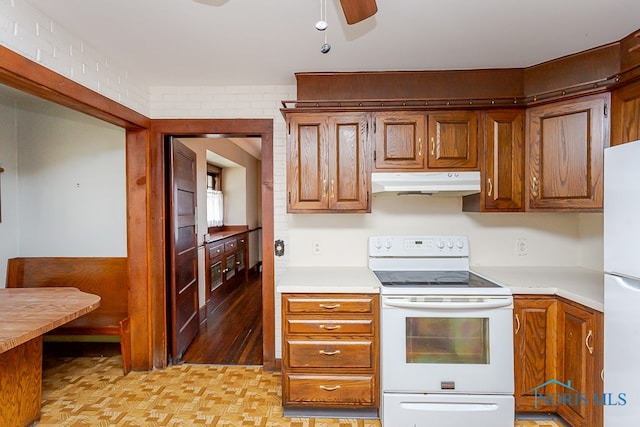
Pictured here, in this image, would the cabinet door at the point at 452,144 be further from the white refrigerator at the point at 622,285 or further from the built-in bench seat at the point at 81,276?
the built-in bench seat at the point at 81,276

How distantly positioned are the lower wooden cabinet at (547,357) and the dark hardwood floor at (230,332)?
2.00 m

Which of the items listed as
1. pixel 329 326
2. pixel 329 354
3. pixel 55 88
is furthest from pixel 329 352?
pixel 55 88

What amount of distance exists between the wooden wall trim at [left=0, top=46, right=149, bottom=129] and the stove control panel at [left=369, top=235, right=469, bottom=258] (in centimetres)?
208

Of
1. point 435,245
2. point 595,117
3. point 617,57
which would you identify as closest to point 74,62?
point 435,245

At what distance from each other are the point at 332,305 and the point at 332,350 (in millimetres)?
285

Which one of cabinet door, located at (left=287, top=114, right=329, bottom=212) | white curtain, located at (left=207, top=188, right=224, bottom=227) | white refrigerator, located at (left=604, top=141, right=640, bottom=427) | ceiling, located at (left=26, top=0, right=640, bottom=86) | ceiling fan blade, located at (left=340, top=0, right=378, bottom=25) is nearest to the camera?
ceiling fan blade, located at (left=340, top=0, right=378, bottom=25)

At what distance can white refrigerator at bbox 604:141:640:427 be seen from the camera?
142cm

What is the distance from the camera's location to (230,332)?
3.64 meters

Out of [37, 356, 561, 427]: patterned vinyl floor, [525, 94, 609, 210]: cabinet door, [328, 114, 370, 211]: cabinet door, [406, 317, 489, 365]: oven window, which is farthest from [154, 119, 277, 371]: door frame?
[525, 94, 609, 210]: cabinet door

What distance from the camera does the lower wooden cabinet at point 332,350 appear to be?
212 centimetres

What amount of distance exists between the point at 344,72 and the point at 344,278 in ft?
4.98

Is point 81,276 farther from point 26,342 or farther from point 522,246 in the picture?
point 522,246

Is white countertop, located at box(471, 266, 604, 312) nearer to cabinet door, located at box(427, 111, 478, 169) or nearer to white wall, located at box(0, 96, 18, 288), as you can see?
cabinet door, located at box(427, 111, 478, 169)

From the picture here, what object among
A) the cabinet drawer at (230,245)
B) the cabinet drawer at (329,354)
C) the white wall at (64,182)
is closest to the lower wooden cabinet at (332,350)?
the cabinet drawer at (329,354)
